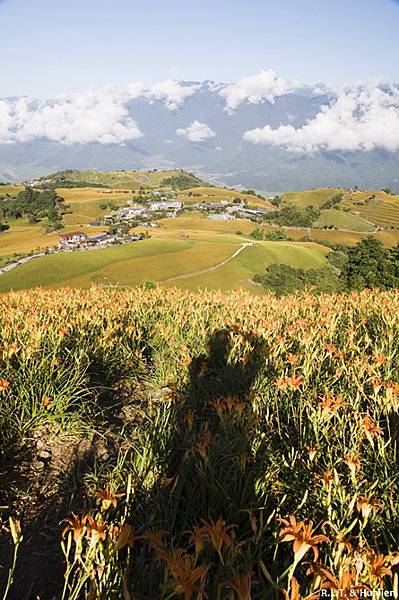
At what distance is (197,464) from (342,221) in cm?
15647

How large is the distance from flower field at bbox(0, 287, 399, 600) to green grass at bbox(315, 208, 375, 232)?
14636cm

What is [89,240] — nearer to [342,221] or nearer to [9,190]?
[342,221]

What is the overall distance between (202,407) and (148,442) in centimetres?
114

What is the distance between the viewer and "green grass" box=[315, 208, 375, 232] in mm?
141000

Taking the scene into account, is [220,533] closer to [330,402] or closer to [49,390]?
[330,402]

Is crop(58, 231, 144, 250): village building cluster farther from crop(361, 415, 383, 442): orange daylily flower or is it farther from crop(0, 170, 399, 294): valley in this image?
crop(361, 415, 383, 442): orange daylily flower

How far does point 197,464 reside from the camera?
236cm

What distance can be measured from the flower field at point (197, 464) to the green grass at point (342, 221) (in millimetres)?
146357

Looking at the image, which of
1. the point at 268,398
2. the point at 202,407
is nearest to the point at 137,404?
the point at 202,407

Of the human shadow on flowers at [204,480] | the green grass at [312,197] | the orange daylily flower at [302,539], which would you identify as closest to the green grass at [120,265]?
the human shadow on flowers at [204,480]

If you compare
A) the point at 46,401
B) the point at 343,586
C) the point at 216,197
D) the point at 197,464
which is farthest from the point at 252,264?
the point at 216,197

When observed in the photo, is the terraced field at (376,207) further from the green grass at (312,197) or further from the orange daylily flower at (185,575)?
the orange daylily flower at (185,575)

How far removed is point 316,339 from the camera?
4117 mm

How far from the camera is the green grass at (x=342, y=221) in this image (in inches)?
5551
